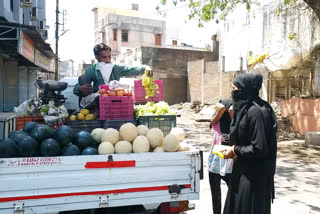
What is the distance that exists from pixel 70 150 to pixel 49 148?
185mm

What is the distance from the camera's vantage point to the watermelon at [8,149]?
2588 millimetres

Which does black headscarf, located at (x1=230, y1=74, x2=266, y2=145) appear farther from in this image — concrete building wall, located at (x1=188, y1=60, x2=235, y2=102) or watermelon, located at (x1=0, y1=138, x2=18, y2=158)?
concrete building wall, located at (x1=188, y1=60, x2=235, y2=102)

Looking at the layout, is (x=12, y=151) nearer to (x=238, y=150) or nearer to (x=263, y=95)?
(x=238, y=150)

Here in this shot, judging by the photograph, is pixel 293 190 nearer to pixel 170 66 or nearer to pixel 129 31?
pixel 170 66

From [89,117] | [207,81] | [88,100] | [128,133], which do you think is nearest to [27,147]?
[128,133]

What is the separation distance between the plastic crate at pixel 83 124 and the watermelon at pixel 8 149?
1134 mm

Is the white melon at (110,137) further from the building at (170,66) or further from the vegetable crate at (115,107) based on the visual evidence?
the building at (170,66)

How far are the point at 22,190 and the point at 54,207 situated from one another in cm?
30

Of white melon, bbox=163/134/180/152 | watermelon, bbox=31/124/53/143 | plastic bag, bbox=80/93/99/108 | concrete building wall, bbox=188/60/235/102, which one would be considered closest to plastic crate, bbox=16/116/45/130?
plastic bag, bbox=80/93/99/108

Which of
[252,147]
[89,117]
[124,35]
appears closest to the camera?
[252,147]

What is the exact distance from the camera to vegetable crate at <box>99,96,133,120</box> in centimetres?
403

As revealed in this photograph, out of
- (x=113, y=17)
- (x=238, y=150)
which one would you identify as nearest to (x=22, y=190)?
(x=238, y=150)

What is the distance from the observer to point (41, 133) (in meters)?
2.94

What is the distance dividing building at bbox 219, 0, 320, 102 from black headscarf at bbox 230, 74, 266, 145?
808cm
